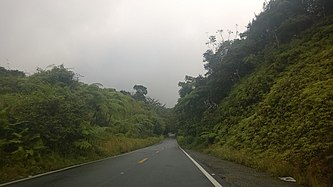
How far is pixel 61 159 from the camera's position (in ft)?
57.4

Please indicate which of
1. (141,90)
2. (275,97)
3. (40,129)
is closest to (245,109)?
(275,97)

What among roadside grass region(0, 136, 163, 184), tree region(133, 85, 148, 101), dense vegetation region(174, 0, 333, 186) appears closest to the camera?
→ roadside grass region(0, 136, 163, 184)

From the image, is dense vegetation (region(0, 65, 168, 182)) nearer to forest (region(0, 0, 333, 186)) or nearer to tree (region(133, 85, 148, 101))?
forest (region(0, 0, 333, 186))

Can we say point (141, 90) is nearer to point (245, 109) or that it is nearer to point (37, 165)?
point (245, 109)

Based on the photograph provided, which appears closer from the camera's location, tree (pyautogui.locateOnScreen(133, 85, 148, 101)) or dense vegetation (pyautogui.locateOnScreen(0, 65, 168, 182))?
dense vegetation (pyautogui.locateOnScreen(0, 65, 168, 182))

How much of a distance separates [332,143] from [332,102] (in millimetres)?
5186

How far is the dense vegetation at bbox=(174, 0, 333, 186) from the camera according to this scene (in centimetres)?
1405

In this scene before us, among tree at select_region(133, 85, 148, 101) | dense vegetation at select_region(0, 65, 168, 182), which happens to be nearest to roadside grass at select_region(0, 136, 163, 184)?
dense vegetation at select_region(0, 65, 168, 182)

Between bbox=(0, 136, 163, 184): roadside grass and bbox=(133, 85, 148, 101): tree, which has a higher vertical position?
bbox=(133, 85, 148, 101): tree

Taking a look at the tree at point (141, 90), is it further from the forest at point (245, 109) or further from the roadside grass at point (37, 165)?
the roadside grass at point (37, 165)

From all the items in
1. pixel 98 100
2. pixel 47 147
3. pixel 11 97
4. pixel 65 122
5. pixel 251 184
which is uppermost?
pixel 98 100

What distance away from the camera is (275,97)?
2459 cm

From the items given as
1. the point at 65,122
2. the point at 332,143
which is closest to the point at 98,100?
the point at 65,122

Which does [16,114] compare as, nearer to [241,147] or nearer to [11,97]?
[11,97]
